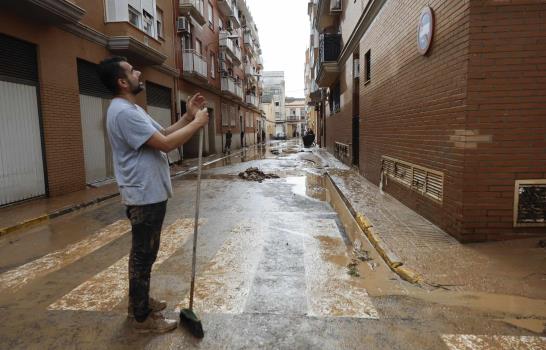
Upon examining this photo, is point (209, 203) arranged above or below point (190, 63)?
below

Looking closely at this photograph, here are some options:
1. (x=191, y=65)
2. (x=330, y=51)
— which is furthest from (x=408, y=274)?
(x=191, y=65)

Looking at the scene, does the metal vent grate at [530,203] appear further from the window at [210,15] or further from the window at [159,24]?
the window at [210,15]

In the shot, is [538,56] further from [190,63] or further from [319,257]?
[190,63]

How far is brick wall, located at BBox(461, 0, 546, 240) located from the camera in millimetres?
4645

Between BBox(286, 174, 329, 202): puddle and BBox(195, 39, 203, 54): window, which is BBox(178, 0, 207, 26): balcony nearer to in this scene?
BBox(195, 39, 203, 54): window

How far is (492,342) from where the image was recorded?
2840mm

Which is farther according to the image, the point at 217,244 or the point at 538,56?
the point at 217,244

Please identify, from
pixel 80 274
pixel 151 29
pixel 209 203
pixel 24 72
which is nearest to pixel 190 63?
pixel 151 29

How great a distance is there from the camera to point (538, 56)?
15.3ft

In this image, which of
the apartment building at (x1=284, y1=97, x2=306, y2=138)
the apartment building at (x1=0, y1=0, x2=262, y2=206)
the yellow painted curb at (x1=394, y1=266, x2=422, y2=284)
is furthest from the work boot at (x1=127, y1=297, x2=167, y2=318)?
the apartment building at (x1=284, y1=97, x2=306, y2=138)

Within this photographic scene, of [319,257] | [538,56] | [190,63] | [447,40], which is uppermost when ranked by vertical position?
[190,63]

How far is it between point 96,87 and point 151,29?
5019mm

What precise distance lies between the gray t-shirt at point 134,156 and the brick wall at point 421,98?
12.6 feet

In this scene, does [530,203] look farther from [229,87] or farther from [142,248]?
[229,87]
